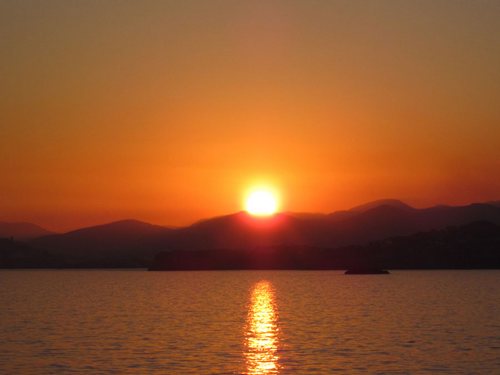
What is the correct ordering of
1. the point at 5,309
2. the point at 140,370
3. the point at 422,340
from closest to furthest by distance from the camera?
the point at 140,370
the point at 422,340
the point at 5,309

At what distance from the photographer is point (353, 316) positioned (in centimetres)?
10688

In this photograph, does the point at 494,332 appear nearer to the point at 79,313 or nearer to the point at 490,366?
the point at 490,366

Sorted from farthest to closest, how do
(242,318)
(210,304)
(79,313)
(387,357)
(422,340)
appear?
1. (210,304)
2. (79,313)
3. (242,318)
4. (422,340)
5. (387,357)

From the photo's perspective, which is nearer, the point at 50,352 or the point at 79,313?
the point at 50,352

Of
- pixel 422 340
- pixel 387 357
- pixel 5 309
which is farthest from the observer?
pixel 5 309

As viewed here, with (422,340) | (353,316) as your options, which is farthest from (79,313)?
(422,340)

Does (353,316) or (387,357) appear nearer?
(387,357)

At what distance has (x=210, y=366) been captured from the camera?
57.5 metres

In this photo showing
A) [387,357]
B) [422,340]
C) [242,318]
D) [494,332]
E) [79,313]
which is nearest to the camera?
[387,357]

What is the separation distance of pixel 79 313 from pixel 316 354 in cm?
6135

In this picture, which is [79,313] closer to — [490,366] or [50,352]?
[50,352]

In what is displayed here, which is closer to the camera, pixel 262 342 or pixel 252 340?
pixel 262 342

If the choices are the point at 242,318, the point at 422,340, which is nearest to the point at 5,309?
the point at 242,318

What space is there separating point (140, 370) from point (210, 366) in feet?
17.8
